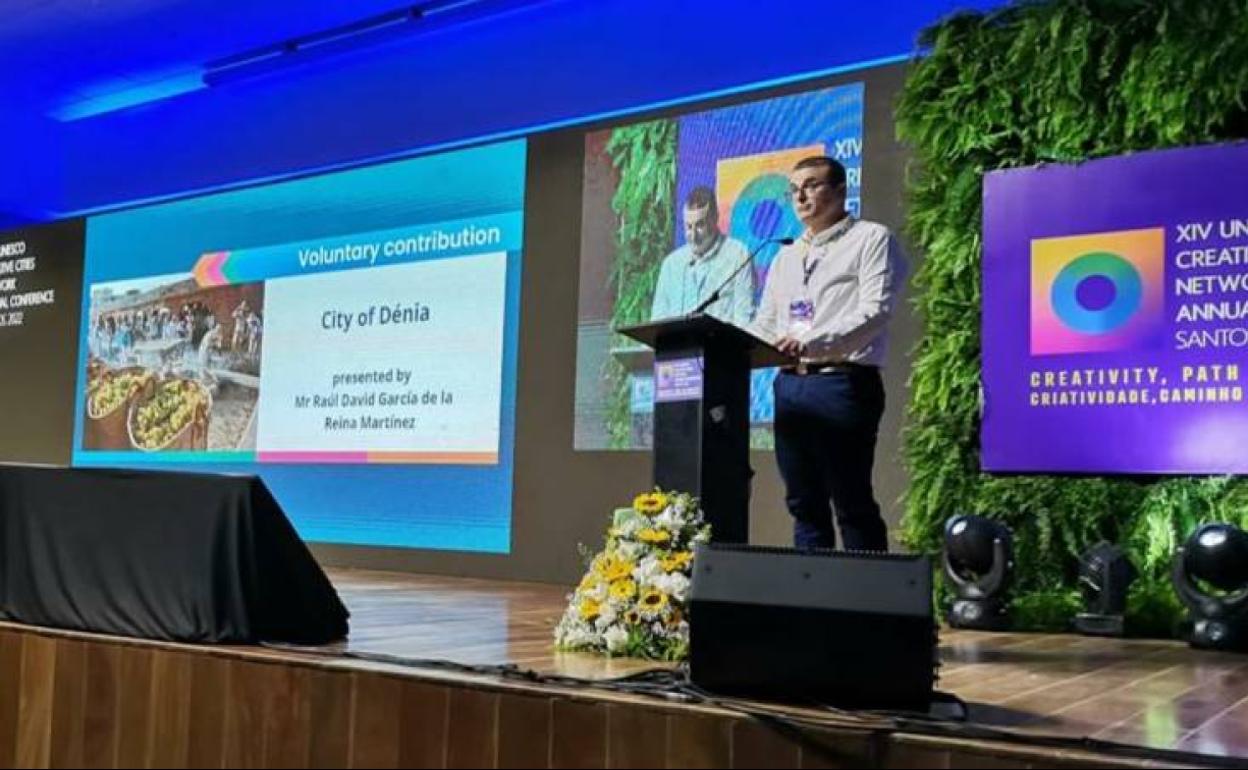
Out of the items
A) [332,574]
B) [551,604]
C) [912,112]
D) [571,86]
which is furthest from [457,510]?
[912,112]

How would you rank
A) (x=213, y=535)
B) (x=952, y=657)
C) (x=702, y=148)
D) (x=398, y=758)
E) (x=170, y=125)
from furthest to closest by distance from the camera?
1. (x=170, y=125)
2. (x=702, y=148)
3. (x=952, y=657)
4. (x=213, y=535)
5. (x=398, y=758)

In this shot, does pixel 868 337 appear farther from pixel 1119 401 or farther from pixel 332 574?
pixel 332 574

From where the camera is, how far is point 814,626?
207 cm

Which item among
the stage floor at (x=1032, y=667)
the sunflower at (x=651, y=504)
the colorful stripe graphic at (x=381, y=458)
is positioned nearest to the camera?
the stage floor at (x=1032, y=667)

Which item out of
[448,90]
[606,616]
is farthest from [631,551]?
[448,90]

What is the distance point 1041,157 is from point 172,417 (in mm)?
5056

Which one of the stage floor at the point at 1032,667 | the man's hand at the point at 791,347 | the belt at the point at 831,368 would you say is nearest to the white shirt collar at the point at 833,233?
the belt at the point at 831,368

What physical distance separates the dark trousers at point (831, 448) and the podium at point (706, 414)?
1.16ft

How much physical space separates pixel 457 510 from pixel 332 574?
0.67 metres

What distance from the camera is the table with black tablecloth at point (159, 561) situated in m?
2.75

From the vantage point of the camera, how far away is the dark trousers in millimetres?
3424

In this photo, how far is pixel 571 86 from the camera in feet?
20.1

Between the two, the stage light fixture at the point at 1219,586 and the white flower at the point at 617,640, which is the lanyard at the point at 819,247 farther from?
the stage light fixture at the point at 1219,586

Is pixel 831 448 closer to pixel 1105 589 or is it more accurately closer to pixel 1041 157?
pixel 1105 589
